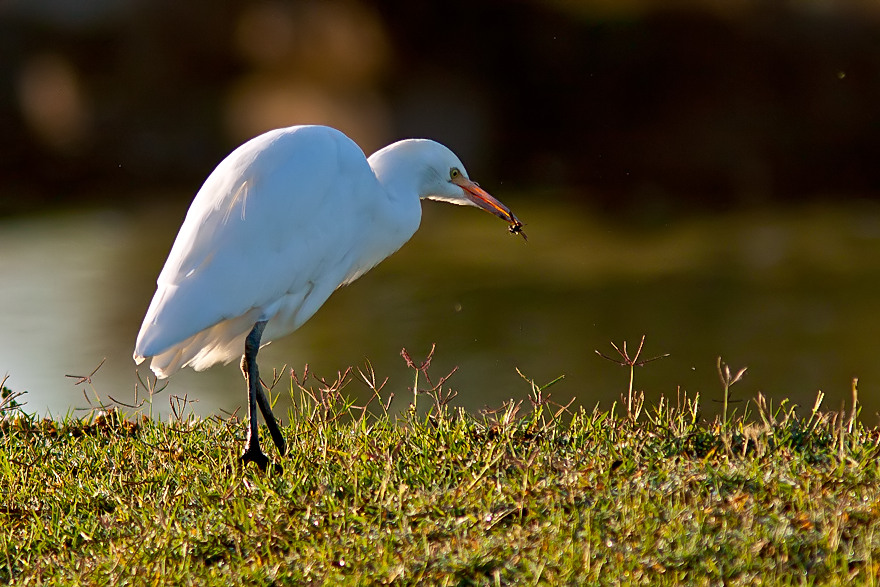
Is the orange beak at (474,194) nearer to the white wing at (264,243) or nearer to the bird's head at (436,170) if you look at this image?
the bird's head at (436,170)

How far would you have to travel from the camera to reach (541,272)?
626 centimetres

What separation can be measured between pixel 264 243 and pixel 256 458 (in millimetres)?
509

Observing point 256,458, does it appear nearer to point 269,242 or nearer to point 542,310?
point 269,242

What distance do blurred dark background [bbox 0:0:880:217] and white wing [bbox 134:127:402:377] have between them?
5273 mm

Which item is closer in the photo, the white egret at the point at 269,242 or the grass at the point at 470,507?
the grass at the point at 470,507

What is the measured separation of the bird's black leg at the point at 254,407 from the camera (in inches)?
100

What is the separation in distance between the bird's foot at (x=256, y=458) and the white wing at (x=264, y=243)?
11.7 inches

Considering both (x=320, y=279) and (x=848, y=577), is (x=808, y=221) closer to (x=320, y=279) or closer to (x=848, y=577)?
(x=320, y=279)

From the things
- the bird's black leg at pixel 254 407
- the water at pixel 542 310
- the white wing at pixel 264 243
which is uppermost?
the white wing at pixel 264 243

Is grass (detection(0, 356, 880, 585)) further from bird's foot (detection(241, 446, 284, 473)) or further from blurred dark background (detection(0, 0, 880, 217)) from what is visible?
blurred dark background (detection(0, 0, 880, 217))

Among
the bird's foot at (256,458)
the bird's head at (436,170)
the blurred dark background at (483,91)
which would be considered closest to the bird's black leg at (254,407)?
the bird's foot at (256,458)

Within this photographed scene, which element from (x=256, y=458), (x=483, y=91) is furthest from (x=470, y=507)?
(x=483, y=91)

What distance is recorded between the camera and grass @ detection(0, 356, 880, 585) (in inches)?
71.1

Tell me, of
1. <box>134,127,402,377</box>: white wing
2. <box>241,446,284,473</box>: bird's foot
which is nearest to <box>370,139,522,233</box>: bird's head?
<box>134,127,402,377</box>: white wing
